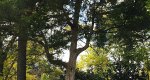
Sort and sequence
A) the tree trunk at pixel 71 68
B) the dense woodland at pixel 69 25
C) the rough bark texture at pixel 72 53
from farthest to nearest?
the tree trunk at pixel 71 68, the rough bark texture at pixel 72 53, the dense woodland at pixel 69 25

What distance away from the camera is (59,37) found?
21531mm

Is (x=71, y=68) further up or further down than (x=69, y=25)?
further down

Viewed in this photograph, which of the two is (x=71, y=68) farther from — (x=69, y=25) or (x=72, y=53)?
(x=69, y=25)

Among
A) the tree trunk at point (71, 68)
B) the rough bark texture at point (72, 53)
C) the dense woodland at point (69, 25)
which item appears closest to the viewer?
the dense woodland at point (69, 25)

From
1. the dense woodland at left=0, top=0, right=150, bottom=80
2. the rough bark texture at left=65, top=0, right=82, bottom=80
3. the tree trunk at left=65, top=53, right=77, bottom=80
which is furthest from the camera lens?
the tree trunk at left=65, top=53, right=77, bottom=80

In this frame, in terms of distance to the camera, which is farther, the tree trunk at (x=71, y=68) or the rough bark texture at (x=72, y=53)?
the tree trunk at (x=71, y=68)

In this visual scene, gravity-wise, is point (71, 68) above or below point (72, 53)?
below

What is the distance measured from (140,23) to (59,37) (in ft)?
14.7

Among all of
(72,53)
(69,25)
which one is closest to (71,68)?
(72,53)

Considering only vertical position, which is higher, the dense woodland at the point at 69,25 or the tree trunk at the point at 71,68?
the dense woodland at the point at 69,25

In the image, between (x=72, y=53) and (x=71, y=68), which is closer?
(x=71, y=68)

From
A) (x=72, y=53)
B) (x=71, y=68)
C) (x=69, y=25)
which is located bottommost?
(x=71, y=68)

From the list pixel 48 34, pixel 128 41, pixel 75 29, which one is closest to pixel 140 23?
pixel 128 41

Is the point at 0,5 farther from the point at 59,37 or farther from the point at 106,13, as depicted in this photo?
Result: the point at 106,13
